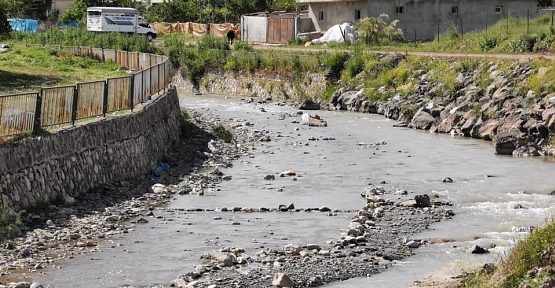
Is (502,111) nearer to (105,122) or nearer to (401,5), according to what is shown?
(105,122)

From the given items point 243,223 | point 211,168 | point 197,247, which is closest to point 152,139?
point 211,168

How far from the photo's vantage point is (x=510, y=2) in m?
69.4

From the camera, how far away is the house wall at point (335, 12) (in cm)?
7006

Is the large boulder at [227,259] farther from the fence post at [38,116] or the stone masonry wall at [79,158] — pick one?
the fence post at [38,116]

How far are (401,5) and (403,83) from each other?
18854 millimetres

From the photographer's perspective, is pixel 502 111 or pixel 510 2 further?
pixel 510 2

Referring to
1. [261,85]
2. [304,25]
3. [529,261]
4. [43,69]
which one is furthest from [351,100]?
[529,261]

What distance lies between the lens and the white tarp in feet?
219

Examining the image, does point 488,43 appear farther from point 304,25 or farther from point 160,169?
point 160,169

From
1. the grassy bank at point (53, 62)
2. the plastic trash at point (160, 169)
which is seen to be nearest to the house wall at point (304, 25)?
the grassy bank at point (53, 62)

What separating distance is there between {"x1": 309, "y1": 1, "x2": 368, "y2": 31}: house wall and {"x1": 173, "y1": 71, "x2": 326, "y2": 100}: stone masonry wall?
1054 centimetres

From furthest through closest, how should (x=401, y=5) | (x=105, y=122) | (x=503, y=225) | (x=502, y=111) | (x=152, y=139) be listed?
1. (x=401, y=5)
2. (x=502, y=111)
3. (x=152, y=139)
4. (x=105, y=122)
5. (x=503, y=225)

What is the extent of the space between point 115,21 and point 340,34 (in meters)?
22.2

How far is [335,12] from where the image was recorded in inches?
2869
